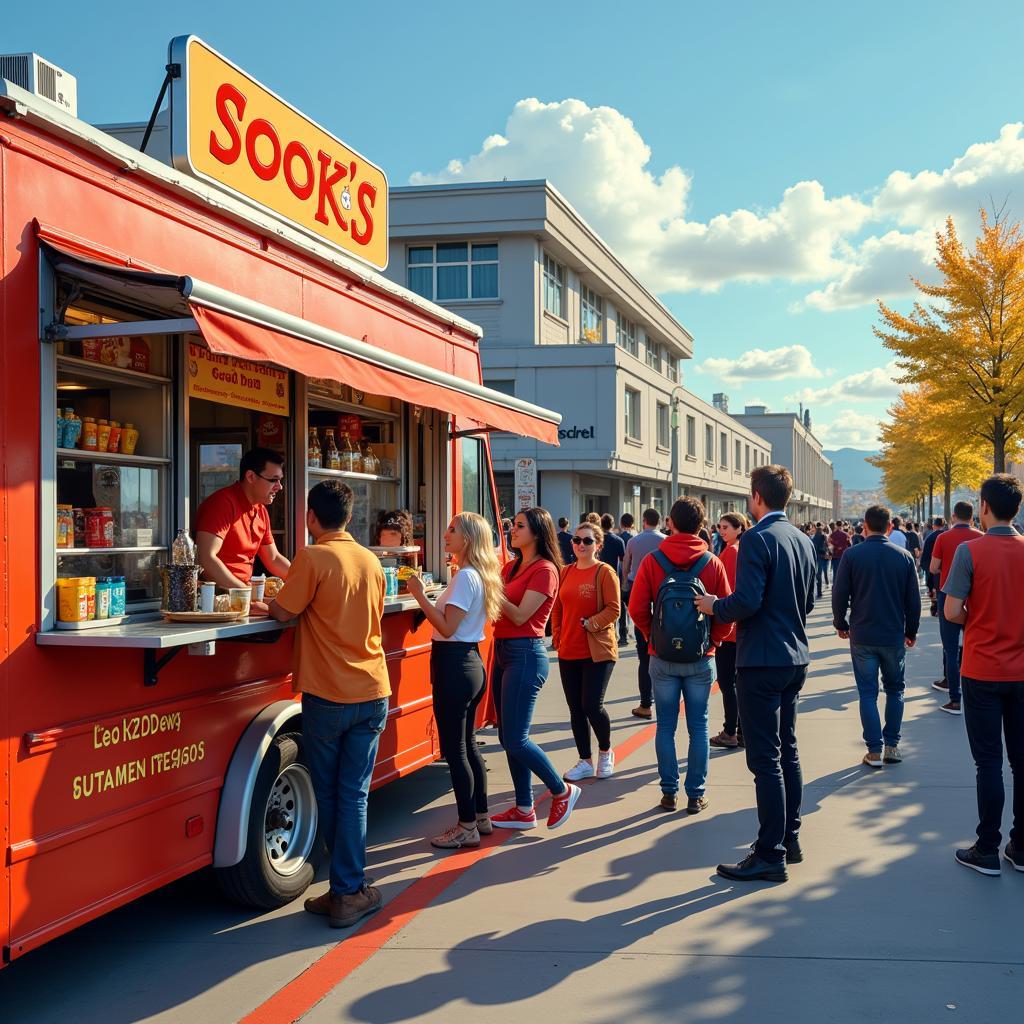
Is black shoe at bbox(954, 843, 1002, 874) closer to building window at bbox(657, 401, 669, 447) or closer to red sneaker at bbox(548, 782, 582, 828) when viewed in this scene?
red sneaker at bbox(548, 782, 582, 828)

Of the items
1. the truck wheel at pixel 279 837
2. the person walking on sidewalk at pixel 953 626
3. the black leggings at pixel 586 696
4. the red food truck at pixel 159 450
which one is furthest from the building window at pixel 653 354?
the truck wheel at pixel 279 837

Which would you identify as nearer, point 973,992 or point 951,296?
point 973,992

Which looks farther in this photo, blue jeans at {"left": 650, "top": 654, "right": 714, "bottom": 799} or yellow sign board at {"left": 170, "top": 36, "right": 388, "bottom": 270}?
blue jeans at {"left": 650, "top": 654, "right": 714, "bottom": 799}

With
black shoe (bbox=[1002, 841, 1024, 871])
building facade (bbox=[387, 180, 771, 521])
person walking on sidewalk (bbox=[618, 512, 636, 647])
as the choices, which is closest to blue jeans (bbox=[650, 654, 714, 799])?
black shoe (bbox=[1002, 841, 1024, 871])

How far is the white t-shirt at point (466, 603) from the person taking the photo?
5.49 meters

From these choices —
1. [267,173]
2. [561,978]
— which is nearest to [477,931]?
[561,978]

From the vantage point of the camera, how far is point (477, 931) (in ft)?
15.2

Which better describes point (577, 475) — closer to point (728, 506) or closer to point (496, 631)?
point (496, 631)

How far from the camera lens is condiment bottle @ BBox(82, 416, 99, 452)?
4.34m

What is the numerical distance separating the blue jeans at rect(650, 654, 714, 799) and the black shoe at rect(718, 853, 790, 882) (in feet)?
3.97

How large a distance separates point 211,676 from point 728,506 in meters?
58.0

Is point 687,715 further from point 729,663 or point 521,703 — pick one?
point 729,663

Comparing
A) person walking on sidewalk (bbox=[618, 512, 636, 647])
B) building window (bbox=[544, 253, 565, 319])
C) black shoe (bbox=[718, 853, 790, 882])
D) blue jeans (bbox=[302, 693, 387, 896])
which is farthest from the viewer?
building window (bbox=[544, 253, 565, 319])

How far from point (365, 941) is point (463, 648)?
5.18 ft
